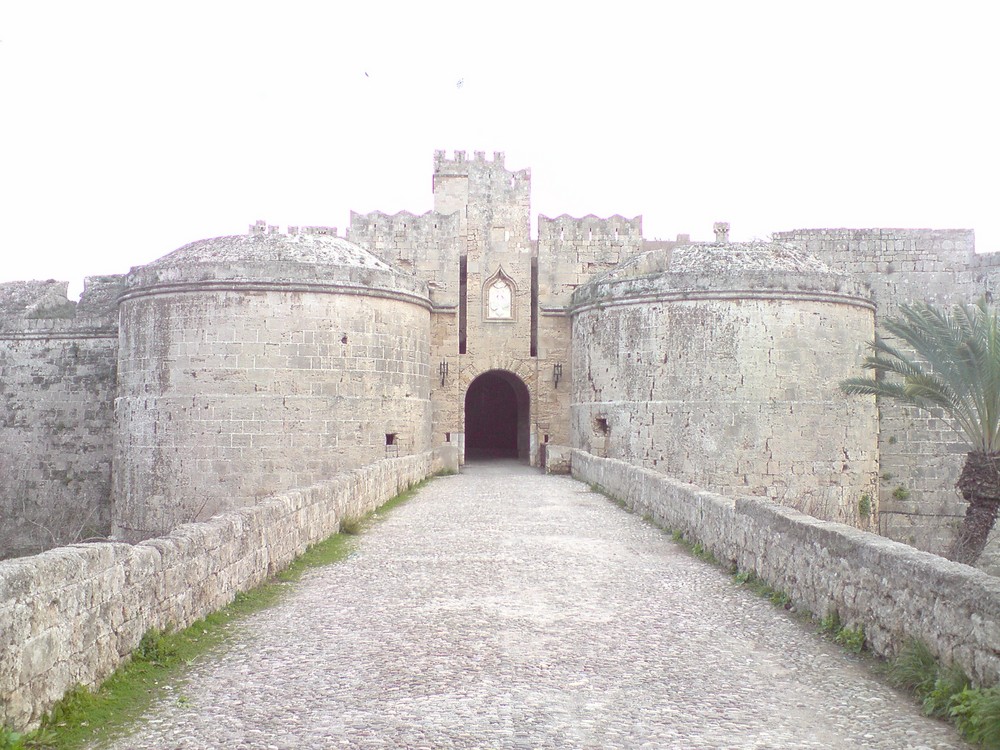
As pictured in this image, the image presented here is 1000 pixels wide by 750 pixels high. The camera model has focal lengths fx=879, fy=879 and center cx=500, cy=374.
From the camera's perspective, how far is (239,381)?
15.9 meters

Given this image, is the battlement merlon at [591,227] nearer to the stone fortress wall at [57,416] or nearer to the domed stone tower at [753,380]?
the domed stone tower at [753,380]

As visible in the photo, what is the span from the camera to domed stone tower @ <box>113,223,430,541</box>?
15.9m

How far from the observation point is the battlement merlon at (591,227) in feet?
69.8

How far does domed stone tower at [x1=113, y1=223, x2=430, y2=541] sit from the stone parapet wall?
8.00 meters

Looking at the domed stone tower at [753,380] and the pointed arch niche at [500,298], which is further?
the pointed arch niche at [500,298]

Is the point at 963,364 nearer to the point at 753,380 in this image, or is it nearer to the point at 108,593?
the point at 753,380

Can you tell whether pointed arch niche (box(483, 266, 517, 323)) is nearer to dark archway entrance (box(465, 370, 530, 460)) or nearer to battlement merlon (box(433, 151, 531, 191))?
battlement merlon (box(433, 151, 531, 191))

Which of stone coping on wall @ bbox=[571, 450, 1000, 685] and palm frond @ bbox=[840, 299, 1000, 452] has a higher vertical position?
palm frond @ bbox=[840, 299, 1000, 452]

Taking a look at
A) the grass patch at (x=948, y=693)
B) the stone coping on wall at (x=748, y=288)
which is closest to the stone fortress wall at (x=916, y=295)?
the stone coping on wall at (x=748, y=288)

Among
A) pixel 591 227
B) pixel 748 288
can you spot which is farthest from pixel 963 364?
pixel 591 227

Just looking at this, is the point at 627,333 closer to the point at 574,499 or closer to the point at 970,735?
the point at 574,499

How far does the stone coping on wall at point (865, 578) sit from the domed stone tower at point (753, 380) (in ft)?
24.1

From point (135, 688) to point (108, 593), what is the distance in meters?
0.53

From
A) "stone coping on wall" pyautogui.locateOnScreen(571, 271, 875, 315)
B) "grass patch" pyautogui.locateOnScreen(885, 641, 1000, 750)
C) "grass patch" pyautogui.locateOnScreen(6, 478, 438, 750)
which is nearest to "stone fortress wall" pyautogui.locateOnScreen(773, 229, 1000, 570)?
"stone coping on wall" pyautogui.locateOnScreen(571, 271, 875, 315)
